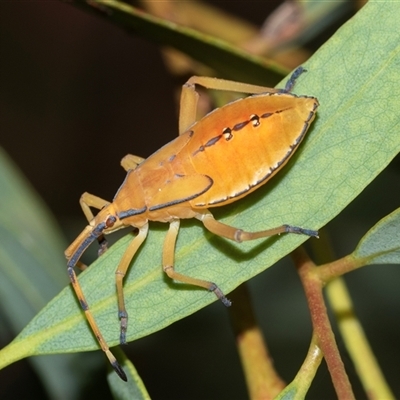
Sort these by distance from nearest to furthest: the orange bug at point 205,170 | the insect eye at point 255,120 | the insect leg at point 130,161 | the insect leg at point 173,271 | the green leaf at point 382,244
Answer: the green leaf at point 382,244 < the insect leg at point 173,271 < the orange bug at point 205,170 < the insect eye at point 255,120 < the insect leg at point 130,161

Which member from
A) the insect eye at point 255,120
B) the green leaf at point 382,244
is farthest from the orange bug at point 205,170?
the green leaf at point 382,244

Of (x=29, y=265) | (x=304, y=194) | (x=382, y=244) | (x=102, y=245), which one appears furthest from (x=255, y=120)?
(x=29, y=265)

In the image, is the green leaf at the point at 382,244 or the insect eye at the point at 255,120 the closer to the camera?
the green leaf at the point at 382,244

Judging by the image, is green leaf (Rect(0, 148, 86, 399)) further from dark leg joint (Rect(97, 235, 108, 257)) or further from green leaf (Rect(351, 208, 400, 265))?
green leaf (Rect(351, 208, 400, 265))

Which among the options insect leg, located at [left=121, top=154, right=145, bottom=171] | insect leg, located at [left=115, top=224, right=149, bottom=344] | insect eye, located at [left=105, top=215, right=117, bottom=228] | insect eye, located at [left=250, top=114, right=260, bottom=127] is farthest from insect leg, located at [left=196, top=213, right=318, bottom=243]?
insect leg, located at [left=121, top=154, right=145, bottom=171]

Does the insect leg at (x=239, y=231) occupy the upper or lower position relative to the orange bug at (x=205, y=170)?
lower

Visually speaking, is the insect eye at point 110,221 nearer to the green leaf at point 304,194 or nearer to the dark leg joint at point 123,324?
the green leaf at point 304,194
